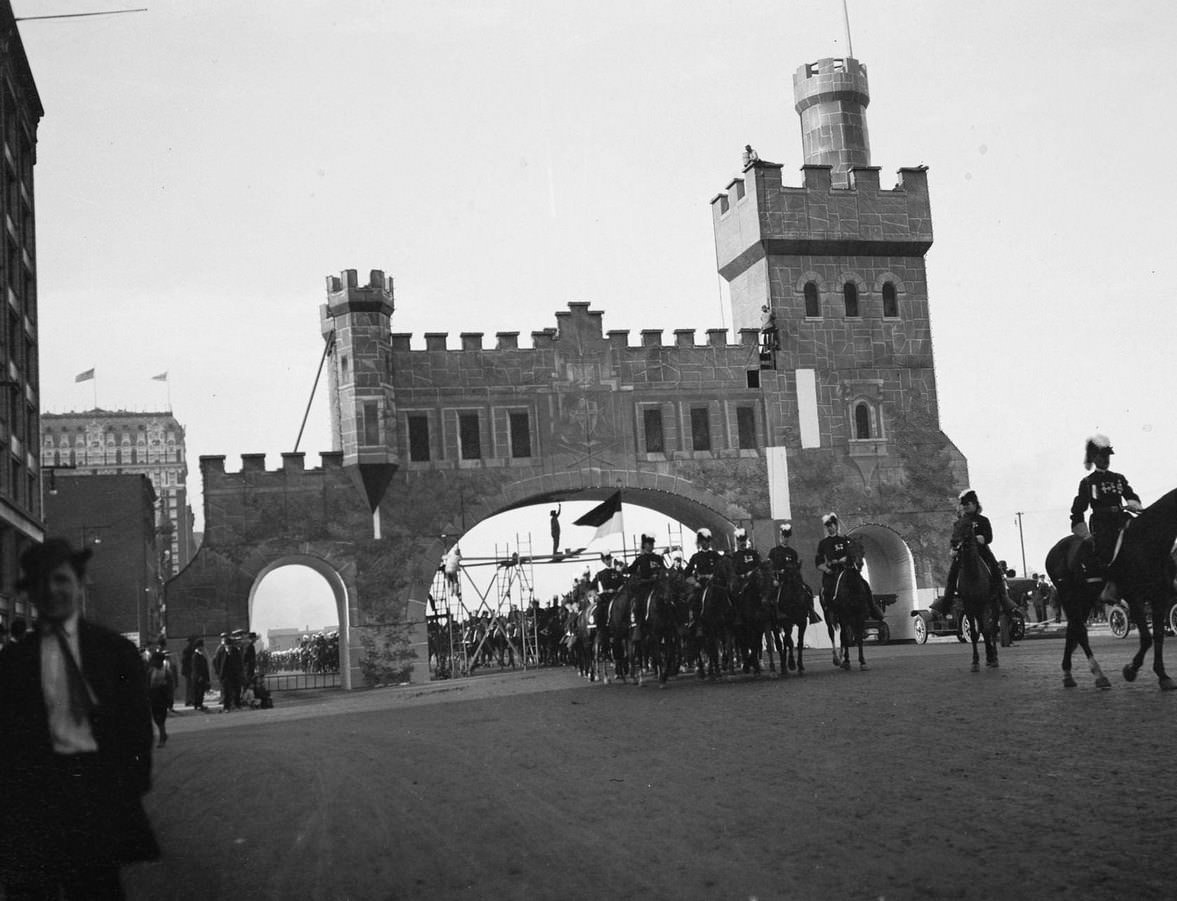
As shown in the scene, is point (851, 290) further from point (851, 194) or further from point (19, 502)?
point (19, 502)

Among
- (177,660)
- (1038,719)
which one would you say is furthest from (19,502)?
(1038,719)

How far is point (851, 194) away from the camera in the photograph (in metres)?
44.4

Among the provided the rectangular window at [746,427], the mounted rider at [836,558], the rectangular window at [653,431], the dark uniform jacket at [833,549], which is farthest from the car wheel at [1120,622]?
the rectangular window at [653,431]

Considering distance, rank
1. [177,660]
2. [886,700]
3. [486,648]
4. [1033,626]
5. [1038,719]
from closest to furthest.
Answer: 1. [1038,719]
2. [886,700]
3. [1033,626]
4. [177,660]
5. [486,648]

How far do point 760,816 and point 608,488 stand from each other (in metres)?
34.6

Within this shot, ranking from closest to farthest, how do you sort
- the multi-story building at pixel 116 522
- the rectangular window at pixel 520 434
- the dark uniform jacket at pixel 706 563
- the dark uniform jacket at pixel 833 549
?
1. the dark uniform jacket at pixel 833 549
2. the dark uniform jacket at pixel 706 563
3. the rectangular window at pixel 520 434
4. the multi-story building at pixel 116 522

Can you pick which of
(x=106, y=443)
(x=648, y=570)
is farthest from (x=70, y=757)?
(x=106, y=443)

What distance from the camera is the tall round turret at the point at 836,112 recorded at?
1866 inches

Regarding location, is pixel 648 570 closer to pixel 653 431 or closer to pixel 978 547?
pixel 978 547

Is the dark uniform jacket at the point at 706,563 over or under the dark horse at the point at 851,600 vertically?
over

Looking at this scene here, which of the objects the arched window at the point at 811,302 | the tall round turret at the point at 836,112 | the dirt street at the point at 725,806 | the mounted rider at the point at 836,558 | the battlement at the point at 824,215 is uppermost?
the tall round turret at the point at 836,112

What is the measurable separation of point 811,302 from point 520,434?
9.99m

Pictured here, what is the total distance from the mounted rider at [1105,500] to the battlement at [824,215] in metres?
30.5

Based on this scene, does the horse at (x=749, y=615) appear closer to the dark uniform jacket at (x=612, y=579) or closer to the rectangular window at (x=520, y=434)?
the dark uniform jacket at (x=612, y=579)
